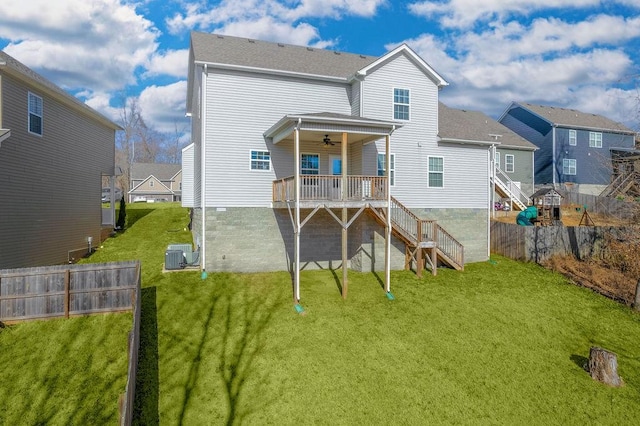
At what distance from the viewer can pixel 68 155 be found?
16.7m

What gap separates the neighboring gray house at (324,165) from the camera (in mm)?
13969

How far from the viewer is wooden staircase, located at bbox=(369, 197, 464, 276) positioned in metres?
15.7

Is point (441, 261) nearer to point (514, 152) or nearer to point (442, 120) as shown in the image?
point (442, 120)

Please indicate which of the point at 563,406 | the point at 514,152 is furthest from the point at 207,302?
the point at 514,152

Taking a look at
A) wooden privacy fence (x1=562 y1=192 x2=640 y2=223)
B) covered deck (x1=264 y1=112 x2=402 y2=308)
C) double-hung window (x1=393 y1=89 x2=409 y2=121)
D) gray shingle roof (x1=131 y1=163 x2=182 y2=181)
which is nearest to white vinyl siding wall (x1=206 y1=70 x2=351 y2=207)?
covered deck (x1=264 y1=112 x2=402 y2=308)

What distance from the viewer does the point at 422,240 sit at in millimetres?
16062

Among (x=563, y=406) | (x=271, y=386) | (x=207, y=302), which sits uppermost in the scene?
(x=207, y=302)

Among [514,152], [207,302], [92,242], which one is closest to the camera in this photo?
[207,302]

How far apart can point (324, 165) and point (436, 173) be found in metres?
5.44

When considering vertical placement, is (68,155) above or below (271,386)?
above

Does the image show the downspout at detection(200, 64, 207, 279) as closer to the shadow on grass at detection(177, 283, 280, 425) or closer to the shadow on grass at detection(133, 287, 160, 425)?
the shadow on grass at detection(177, 283, 280, 425)

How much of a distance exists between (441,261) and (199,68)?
13.3m

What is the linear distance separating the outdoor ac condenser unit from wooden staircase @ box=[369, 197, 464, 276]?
25.2 ft

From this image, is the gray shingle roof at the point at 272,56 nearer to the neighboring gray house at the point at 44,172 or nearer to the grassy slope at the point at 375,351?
the neighboring gray house at the point at 44,172
